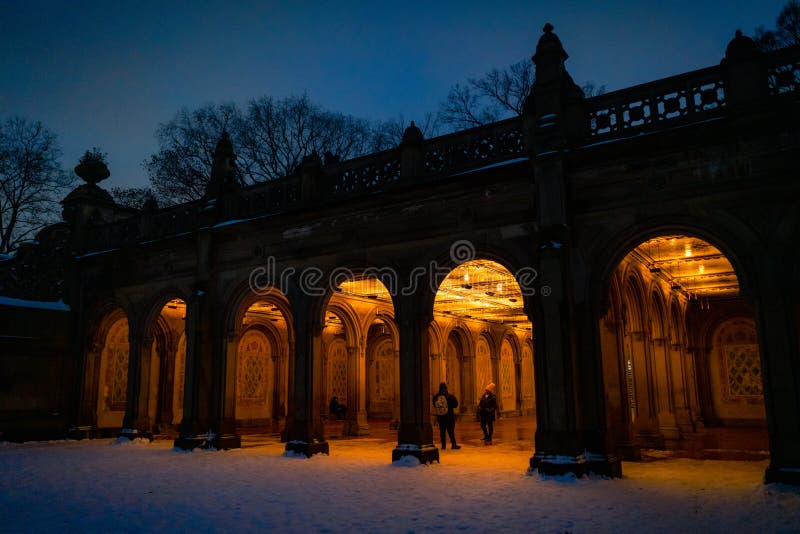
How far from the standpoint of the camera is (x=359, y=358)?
19.3 m

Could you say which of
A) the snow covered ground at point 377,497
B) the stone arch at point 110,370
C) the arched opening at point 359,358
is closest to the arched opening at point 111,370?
the stone arch at point 110,370

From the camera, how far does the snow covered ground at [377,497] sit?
6.84 meters

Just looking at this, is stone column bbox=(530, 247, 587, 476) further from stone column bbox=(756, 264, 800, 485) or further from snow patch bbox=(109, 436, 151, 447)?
snow patch bbox=(109, 436, 151, 447)

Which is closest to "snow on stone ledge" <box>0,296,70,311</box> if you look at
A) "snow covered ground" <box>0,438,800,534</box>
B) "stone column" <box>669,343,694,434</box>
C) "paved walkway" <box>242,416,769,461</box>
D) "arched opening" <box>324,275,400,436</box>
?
"snow covered ground" <box>0,438,800,534</box>

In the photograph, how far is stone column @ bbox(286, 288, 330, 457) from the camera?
44.0 feet

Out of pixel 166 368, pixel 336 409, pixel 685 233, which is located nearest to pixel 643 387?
pixel 685 233

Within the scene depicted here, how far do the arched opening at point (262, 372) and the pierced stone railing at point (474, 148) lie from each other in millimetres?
10393

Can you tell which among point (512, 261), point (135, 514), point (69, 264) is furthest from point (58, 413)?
point (512, 261)

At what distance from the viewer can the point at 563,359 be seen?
34.1 feet

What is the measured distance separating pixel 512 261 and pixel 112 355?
45.7 ft

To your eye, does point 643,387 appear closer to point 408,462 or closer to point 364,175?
point 408,462

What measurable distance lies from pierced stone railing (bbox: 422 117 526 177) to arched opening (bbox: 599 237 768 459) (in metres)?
3.07

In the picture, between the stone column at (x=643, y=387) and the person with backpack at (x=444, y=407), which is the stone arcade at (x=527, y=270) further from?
the person with backpack at (x=444, y=407)

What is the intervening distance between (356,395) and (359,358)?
3.80 feet
